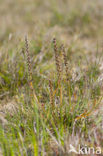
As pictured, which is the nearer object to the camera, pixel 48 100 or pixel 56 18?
pixel 48 100

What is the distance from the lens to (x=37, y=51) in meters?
2.87

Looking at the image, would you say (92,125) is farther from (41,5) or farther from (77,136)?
(41,5)

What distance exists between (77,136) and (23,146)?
35cm

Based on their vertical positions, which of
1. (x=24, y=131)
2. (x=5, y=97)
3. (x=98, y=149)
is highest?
(x=5, y=97)

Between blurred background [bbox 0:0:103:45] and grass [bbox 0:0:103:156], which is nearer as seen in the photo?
grass [bbox 0:0:103:156]

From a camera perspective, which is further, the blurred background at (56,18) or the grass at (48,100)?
the blurred background at (56,18)

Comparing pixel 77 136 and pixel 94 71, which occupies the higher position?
pixel 94 71

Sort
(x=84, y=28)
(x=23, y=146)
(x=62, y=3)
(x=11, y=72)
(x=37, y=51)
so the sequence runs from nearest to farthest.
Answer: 1. (x=23, y=146)
2. (x=11, y=72)
3. (x=37, y=51)
4. (x=84, y=28)
5. (x=62, y=3)

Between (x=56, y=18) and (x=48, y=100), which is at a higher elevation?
(x=56, y=18)

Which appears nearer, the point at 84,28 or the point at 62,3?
the point at 84,28

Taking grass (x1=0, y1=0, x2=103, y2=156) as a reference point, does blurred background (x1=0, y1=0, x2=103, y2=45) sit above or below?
above

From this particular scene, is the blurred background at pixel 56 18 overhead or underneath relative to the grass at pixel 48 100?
overhead

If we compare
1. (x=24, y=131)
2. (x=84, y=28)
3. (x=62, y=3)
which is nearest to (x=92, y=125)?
(x=24, y=131)

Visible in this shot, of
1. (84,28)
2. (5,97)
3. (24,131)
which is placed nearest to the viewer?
(24,131)
